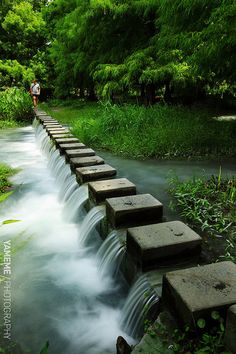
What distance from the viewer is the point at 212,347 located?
6.15 ft

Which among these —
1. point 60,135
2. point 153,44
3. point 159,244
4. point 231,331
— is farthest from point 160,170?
point 153,44

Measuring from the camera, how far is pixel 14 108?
15.8 meters

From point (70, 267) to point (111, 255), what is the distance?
721 millimetres

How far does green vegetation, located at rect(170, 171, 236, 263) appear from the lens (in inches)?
133

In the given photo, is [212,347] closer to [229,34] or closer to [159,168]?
[159,168]

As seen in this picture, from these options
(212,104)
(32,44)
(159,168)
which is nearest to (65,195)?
(159,168)

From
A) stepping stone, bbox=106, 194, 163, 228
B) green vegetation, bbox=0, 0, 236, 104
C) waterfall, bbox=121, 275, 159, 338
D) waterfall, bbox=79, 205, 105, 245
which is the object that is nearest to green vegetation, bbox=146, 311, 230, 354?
waterfall, bbox=121, 275, 159, 338

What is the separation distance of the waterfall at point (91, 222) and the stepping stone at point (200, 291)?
180cm

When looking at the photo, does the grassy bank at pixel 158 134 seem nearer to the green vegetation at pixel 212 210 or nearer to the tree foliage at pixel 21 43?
the green vegetation at pixel 212 210

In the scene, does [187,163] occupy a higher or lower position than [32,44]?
lower

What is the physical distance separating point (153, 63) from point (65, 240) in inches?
284

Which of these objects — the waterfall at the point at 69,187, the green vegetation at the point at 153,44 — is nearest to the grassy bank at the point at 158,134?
the green vegetation at the point at 153,44

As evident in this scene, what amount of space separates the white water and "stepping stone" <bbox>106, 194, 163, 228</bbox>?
43cm

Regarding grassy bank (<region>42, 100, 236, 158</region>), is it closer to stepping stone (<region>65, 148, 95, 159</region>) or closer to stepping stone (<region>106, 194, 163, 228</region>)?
stepping stone (<region>65, 148, 95, 159</region>)
